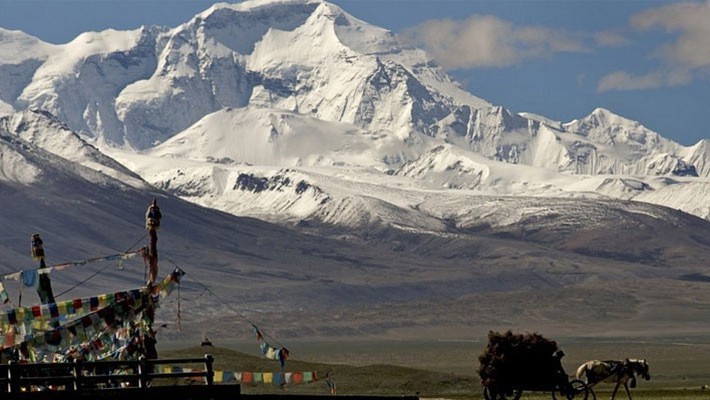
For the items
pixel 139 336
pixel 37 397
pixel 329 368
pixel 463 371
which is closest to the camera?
pixel 37 397

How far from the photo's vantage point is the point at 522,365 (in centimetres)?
6225

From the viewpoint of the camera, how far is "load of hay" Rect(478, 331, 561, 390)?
61812 mm

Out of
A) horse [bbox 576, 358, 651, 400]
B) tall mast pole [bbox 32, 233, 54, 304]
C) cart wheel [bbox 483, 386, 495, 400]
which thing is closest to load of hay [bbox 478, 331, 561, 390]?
cart wheel [bbox 483, 386, 495, 400]

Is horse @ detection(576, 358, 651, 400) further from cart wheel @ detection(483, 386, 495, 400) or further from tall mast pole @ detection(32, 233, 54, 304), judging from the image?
tall mast pole @ detection(32, 233, 54, 304)

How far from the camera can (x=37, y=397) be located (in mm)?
45281

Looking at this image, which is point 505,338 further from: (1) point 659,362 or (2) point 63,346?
(1) point 659,362

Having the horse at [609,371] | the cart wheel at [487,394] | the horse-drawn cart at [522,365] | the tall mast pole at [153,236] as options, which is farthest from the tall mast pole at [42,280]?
the horse at [609,371]

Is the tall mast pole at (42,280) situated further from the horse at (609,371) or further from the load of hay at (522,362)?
the horse at (609,371)

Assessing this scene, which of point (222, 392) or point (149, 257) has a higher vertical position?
point (149, 257)

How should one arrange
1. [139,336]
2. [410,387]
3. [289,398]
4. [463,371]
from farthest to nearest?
1. [463,371]
2. [410,387]
3. [139,336]
4. [289,398]

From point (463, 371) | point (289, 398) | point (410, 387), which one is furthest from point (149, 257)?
point (463, 371)

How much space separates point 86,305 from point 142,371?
610 cm

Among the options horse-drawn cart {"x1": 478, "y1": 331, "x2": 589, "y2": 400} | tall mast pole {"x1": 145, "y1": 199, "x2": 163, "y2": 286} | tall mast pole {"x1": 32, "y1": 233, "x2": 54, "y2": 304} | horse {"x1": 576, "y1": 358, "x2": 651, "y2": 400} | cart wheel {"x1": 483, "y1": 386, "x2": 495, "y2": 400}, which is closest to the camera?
tall mast pole {"x1": 145, "y1": 199, "x2": 163, "y2": 286}

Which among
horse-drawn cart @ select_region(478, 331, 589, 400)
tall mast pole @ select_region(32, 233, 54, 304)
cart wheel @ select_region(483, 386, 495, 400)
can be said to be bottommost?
cart wheel @ select_region(483, 386, 495, 400)
